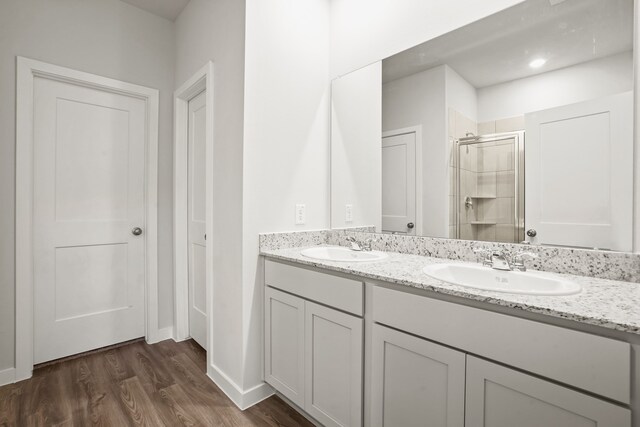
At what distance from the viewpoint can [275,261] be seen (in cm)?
173

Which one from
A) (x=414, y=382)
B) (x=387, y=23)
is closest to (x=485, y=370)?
(x=414, y=382)

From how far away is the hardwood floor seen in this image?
1630 millimetres

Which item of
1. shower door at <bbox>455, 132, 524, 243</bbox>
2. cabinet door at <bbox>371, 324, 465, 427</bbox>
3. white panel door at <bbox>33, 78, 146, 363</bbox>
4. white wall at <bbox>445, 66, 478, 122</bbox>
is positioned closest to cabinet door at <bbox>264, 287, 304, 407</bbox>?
cabinet door at <bbox>371, 324, 465, 427</bbox>

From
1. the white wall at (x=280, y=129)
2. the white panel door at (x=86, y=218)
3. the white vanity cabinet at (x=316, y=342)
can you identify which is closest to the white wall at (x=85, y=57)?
the white panel door at (x=86, y=218)

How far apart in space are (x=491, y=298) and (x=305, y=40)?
6.27 ft

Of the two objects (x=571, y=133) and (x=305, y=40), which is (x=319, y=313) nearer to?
(x=571, y=133)

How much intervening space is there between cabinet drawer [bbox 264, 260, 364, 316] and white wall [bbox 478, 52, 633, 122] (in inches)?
40.6

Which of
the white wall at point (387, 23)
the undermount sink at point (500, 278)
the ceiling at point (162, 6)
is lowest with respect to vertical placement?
the undermount sink at point (500, 278)

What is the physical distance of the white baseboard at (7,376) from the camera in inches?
75.0

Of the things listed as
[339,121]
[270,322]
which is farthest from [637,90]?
[270,322]

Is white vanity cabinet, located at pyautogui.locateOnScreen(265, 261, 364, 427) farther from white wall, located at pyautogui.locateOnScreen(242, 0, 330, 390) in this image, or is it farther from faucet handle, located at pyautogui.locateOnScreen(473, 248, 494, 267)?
faucet handle, located at pyautogui.locateOnScreen(473, 248, 494, 267)

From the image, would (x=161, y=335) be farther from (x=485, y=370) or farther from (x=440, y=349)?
(x=485, y=370)

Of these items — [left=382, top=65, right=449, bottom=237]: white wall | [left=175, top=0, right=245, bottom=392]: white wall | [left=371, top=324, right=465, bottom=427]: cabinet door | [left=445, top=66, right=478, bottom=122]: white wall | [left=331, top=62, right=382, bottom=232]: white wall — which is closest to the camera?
[left=371, top=324, right=465, bottom=427]: cabinet door

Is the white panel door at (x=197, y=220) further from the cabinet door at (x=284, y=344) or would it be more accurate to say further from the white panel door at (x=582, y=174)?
the white panel door at (x=582, y=174)
